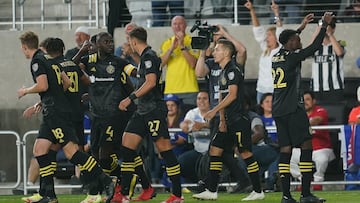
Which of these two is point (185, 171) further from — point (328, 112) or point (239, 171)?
point (328, 112)

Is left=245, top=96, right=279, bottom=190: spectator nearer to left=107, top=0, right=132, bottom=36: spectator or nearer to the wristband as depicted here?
the wristband

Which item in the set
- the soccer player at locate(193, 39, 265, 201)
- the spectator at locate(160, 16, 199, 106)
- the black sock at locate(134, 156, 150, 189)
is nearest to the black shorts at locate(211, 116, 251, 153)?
the soccer player at locate(193, 39, 265, 201)

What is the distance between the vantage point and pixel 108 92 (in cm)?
1723

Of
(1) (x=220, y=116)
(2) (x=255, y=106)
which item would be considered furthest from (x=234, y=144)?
(2) (x=255, y=106)

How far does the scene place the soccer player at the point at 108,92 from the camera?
56.4 ft

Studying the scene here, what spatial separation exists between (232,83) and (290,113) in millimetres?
1094

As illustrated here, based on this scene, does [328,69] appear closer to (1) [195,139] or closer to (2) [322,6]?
(2) [322,6]

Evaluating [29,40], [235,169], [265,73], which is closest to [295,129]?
[235,169]

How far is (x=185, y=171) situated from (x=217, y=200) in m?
2.47

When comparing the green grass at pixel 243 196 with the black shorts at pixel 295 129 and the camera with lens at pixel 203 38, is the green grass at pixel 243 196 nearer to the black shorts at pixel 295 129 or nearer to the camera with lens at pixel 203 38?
the black shorts at pixel 295 129

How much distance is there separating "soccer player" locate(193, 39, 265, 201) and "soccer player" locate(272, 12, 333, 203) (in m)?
0.84

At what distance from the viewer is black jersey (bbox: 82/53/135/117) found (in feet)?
56.5

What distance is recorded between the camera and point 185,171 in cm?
1997

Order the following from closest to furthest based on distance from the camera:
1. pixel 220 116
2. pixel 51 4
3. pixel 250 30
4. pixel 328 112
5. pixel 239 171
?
pixel 220 116, pixel 239 171, pixel 328 112, pixel 250 30, pixel 51 4
